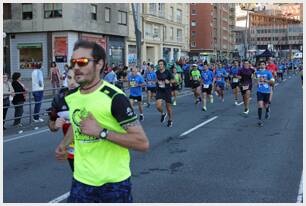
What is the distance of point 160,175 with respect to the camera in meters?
7.13

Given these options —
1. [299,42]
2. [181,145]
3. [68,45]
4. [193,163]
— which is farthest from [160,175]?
[299,42]

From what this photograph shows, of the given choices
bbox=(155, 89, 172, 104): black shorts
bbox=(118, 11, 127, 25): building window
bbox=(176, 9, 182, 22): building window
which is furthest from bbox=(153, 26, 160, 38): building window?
bbox=(155, 89, 172, 104): black shorts

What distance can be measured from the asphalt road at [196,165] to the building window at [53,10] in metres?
25.7

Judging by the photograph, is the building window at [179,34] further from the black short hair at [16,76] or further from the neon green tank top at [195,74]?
the black short hair at [16,76]

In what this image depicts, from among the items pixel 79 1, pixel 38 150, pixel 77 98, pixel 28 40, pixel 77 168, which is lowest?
pixel 38 150

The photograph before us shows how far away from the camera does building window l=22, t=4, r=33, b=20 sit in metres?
38.2

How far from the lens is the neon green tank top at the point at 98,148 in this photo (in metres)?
3.18

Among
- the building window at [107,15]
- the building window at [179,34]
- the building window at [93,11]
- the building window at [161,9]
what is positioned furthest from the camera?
the building window at [179,34]

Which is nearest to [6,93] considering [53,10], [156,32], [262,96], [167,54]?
[262,96]

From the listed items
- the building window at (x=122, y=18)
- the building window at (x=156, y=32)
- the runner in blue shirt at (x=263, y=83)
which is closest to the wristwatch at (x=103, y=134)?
the runner in blue shirt at (x=263, y=83)

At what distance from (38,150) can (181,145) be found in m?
2.79

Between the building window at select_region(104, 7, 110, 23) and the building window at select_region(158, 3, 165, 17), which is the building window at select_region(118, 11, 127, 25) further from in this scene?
the building window at select_region(158, 3, 165, 17)

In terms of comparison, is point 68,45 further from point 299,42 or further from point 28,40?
point 299,42

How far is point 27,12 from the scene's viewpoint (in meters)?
38.5
